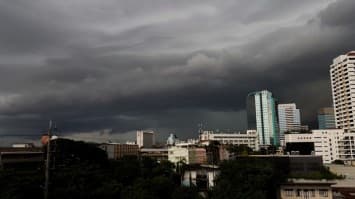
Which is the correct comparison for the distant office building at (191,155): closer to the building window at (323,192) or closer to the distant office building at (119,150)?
the distant office building at (119,150)

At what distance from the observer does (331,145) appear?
406 ft

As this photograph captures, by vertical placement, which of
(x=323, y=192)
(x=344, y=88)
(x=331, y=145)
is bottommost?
(x=323, y=192)

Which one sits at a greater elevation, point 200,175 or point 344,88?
point 344,88

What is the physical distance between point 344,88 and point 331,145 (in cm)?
2089

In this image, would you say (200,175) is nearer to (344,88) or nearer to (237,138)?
(344,88)

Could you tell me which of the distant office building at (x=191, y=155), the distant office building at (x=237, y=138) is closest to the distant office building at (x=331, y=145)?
the distant office building at (x=191, y=155)

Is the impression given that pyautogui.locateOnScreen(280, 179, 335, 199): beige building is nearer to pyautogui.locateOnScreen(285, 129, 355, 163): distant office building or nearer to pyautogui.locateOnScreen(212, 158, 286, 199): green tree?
pyautogui.locateOnScreen(212, 158, 286, 199): green tree

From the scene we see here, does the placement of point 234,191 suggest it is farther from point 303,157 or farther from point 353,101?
point 353,101

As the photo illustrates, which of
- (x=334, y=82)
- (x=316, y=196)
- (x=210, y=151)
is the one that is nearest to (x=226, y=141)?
(x=334, y=82)

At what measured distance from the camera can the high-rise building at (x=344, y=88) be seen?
409 ft

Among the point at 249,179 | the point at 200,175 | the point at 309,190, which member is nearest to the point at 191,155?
the point at 200,175

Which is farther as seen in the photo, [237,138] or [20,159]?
[237,138]

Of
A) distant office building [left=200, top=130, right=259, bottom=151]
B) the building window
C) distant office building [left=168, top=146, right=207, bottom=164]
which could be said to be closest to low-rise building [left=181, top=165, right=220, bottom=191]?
the building window

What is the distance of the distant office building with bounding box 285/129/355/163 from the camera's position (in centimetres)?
11319
